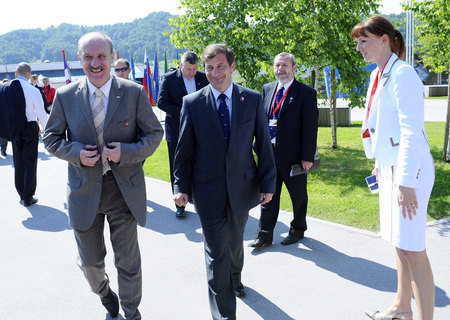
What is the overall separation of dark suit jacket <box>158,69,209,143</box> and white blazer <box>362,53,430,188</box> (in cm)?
380

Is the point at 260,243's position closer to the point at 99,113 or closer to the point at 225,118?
the point at 225,118

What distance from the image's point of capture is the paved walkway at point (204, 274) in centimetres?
382

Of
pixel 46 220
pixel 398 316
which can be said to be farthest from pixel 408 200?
pixel 46 220

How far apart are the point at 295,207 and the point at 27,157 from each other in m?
4.96

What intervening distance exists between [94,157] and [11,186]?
702 cm

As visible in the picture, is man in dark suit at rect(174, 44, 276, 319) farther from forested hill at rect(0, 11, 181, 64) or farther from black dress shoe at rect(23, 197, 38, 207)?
forested hill at rect(0, 11, 181, 64)

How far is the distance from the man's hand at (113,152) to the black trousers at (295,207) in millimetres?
2374

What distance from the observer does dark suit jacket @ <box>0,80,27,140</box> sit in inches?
294

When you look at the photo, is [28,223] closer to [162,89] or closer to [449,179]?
[162,89]

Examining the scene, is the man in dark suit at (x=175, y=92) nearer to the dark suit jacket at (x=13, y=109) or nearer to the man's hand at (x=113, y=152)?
the dark suit jacket at (x=13, y=109)

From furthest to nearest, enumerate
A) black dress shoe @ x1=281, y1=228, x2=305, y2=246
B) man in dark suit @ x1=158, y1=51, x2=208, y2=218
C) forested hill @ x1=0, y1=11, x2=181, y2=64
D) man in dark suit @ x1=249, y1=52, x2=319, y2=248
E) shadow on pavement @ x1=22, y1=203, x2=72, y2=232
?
forested hill @ x1=0, y1=11, x2=181, y2=64, man in dark suit @ x1=158, y1=51, x2=208, y2=218, shadow on pavement @ x1=22, y1=203, x2=72, y2=232, black dress shoe @ x1=281, y1=228, x2=305, y2=246, man in dark suit @ x1=249, y1=52, x2=319, y2=248

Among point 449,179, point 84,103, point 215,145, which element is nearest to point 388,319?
point 215,145

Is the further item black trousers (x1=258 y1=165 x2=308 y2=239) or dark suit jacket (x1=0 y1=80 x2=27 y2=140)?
dark suit jacket (x1=0 y1=80 x2=27 y2=140)

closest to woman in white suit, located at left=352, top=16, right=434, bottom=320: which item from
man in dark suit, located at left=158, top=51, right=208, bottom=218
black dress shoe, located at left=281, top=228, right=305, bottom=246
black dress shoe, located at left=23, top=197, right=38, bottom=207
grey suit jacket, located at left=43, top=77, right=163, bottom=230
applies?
grey suit jacket, located at left=43, top=77, right=163, bottom=230
